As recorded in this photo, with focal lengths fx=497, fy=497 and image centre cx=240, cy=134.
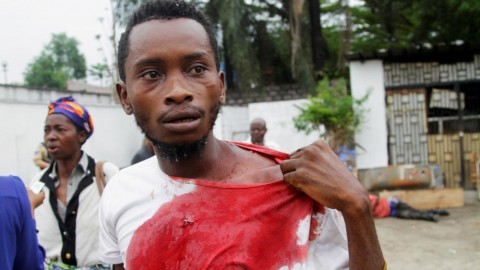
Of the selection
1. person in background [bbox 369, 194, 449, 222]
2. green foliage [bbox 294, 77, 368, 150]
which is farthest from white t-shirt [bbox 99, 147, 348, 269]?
green foliage [bbox 294, 77, 368, 150]

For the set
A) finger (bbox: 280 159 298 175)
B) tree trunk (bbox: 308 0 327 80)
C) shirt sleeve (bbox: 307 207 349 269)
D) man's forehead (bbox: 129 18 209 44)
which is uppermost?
tree trunk (bbox: 308 0 327 80)

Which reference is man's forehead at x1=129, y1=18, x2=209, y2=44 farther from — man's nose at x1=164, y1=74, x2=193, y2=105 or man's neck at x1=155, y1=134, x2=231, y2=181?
man's neck at x1=155, y1=134, x2=231, y2=181

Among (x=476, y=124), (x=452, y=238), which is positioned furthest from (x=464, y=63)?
(x=452, y=238)

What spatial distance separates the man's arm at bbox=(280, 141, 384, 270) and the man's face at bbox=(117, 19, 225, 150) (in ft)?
0.94

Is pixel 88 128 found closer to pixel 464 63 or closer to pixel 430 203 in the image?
pixel 430 203

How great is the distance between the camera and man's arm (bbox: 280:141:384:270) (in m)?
1.22

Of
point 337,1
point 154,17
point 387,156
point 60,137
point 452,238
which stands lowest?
point 452,238

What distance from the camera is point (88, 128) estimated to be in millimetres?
3238

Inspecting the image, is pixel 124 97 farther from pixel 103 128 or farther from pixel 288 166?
pixel 103 128

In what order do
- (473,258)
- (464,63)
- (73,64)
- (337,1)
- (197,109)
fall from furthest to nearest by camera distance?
(73,64) < (337,1) < (464,63) < (473,258) < (197,109)

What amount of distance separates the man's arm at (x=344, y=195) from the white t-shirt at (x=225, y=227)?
0.28 feet

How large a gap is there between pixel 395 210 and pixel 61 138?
20.9 feet

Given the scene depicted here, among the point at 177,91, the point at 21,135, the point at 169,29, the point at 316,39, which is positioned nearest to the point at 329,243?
the point at 177,91

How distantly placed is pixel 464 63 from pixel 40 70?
4356 centimetres
